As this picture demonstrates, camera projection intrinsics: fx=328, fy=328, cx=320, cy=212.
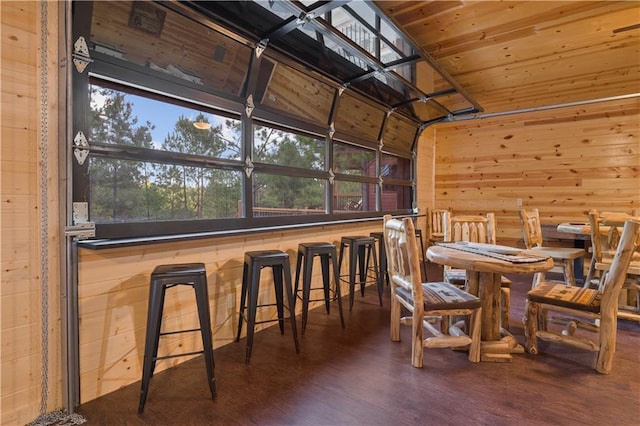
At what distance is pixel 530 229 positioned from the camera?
3980 mm

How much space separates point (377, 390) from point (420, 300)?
628 millimetres

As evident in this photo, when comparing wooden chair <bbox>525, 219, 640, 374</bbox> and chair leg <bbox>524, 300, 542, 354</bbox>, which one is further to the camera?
chair leg <bbox>524, 300, 542, 354</bbox>

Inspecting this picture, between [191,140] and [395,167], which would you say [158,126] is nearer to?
[191,140]

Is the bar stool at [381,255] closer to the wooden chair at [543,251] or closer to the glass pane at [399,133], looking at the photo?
the glass pane at [399,133]

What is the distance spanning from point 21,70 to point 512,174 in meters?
6.35

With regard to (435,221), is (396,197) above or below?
above

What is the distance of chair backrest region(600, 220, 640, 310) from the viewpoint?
2.07 m

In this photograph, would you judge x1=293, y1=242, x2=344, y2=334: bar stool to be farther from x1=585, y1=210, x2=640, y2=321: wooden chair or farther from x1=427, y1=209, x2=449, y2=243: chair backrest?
x1=427, y1=209, x2=449, y2=243: chair backrest

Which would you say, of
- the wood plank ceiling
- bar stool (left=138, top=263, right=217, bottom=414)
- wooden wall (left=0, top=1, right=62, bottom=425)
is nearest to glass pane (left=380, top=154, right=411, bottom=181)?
the wood plank ceiling

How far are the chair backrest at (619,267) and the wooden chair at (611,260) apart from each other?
2.67ft

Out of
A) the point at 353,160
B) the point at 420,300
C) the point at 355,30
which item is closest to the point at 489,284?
the point at 420,300

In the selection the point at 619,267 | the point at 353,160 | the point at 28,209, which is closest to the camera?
the point at 28,209

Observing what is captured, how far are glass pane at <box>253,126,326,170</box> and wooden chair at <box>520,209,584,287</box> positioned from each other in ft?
8.22

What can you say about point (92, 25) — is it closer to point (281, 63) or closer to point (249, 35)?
point (249, 35)
